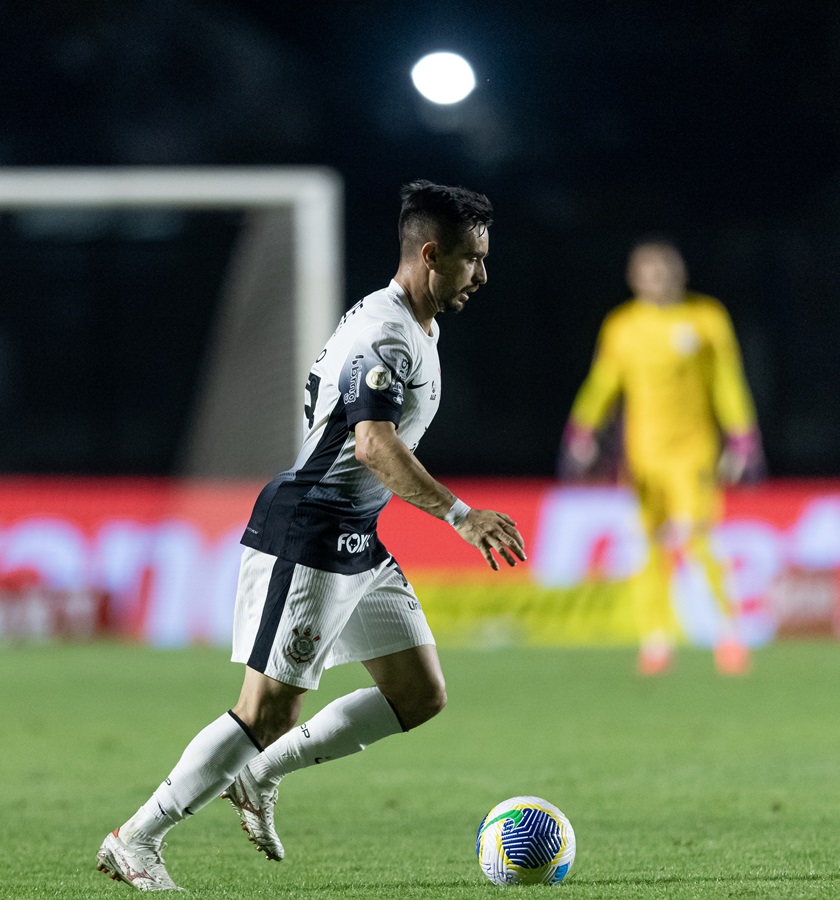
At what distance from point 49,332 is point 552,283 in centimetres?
508

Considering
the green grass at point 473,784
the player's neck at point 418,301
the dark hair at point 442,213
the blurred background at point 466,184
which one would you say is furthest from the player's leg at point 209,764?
the blurred background at point 466,184

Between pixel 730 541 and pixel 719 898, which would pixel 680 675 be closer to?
pixel 730 541

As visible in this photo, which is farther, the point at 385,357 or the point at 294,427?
the point at 294,427

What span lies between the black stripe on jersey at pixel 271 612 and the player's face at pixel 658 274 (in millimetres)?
6339

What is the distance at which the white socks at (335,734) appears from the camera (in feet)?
16.0

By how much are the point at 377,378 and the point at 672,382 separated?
6.68 meters

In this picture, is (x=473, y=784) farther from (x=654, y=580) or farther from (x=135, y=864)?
(x=654, y=580)

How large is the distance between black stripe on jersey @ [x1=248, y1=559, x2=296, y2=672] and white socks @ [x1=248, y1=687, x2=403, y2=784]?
1.57 feet

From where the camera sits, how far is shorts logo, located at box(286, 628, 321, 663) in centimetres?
446

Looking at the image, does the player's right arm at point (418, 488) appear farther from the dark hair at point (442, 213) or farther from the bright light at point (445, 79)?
the bright light at point (445, 79)

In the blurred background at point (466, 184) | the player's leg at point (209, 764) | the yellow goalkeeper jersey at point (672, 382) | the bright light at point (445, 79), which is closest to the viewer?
the player's leg at point (209, 764)

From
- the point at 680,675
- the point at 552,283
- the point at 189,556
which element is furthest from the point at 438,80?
the point at 552,283

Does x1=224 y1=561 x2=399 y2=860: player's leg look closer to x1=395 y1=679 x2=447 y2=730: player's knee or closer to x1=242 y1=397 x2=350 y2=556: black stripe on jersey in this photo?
x1=242 y1=397 x2=350 y2=556: black stripe on jersey

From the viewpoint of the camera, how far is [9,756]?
7.37 meters
